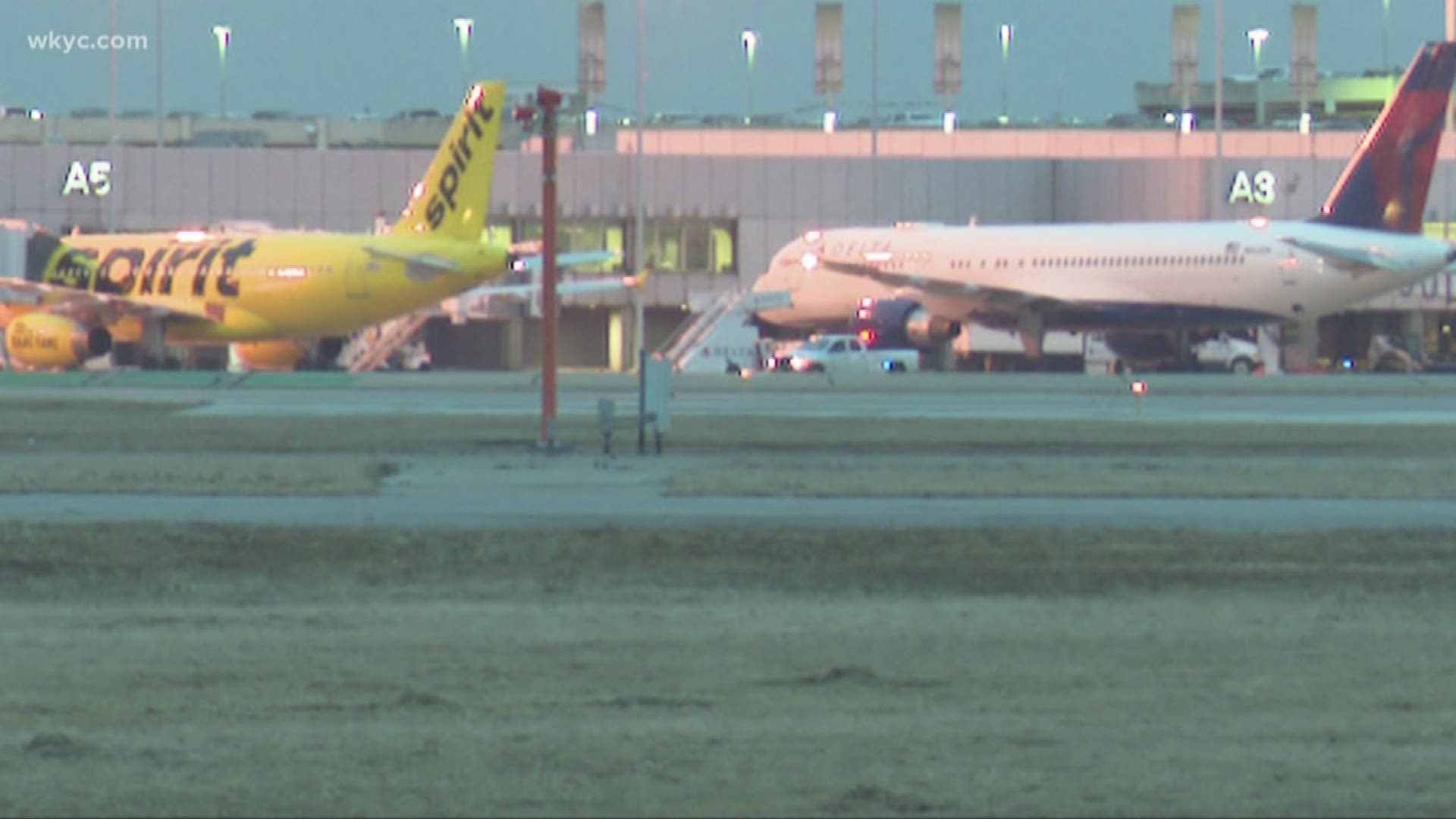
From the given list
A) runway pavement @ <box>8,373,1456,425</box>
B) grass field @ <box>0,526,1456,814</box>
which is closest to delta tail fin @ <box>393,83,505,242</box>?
runway pavement @ <box>8,373,1456,425</box>

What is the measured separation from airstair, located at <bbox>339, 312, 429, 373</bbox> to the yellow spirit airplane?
806cm

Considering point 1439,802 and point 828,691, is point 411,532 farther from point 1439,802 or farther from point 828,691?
point 1439,802

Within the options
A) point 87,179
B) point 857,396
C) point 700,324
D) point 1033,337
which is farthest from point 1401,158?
point 87,179

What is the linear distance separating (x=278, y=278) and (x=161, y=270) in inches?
148

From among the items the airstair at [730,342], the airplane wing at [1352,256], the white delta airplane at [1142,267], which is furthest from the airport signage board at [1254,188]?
the airplane wing at [1352,256]

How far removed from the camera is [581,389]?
2052 inches

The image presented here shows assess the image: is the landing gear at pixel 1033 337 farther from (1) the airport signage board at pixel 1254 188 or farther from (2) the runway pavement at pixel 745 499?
(1) the airport signage board at pixel 1254 188

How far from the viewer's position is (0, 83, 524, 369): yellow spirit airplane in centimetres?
5962

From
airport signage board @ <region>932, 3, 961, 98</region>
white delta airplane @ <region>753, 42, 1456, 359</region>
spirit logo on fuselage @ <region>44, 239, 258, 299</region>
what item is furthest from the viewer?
airport signage board @ <region>932, 3, 961, 98</region>

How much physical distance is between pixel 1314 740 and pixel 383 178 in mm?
77129

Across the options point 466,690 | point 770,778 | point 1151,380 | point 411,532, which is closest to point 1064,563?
point 411,532

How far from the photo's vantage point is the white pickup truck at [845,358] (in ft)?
220

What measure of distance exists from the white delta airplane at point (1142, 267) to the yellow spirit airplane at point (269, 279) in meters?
15.3

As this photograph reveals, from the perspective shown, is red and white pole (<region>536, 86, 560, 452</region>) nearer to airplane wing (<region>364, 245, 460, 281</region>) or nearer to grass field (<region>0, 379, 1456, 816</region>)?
grass field (<region>0, 379, 1456, 816</region>)
